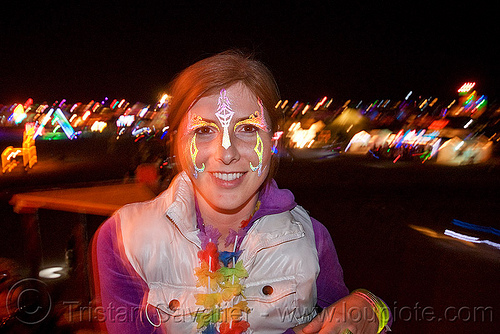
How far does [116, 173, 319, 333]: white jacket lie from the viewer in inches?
58.4

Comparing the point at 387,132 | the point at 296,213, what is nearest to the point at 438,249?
the point at 296,213

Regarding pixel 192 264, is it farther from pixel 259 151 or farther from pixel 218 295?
pixel 259 151

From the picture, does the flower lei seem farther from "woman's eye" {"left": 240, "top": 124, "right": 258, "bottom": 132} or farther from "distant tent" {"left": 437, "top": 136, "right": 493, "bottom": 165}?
"distant tent" {"left": 437, "top": 136, "right": 493, "bottom": 165}

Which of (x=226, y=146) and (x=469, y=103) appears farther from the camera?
(x=469, y=103)

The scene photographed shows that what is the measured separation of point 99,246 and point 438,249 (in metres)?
6.16

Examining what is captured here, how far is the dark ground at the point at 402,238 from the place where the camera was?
14.1 ft

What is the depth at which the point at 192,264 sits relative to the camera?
154cm

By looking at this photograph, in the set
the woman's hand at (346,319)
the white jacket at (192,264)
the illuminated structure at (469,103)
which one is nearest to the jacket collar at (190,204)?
the white jacket at (192,264)

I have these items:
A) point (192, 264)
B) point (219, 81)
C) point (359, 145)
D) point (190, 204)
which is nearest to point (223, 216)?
point (190, 204)

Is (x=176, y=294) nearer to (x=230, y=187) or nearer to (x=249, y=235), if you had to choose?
(x=249, y=235)

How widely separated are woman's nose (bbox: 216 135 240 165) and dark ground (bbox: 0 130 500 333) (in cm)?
302

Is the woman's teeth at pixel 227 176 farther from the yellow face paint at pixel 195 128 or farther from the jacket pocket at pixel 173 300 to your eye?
the jacket pocket at pixel 173 300

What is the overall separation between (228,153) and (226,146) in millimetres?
36

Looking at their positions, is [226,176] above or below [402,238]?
above
